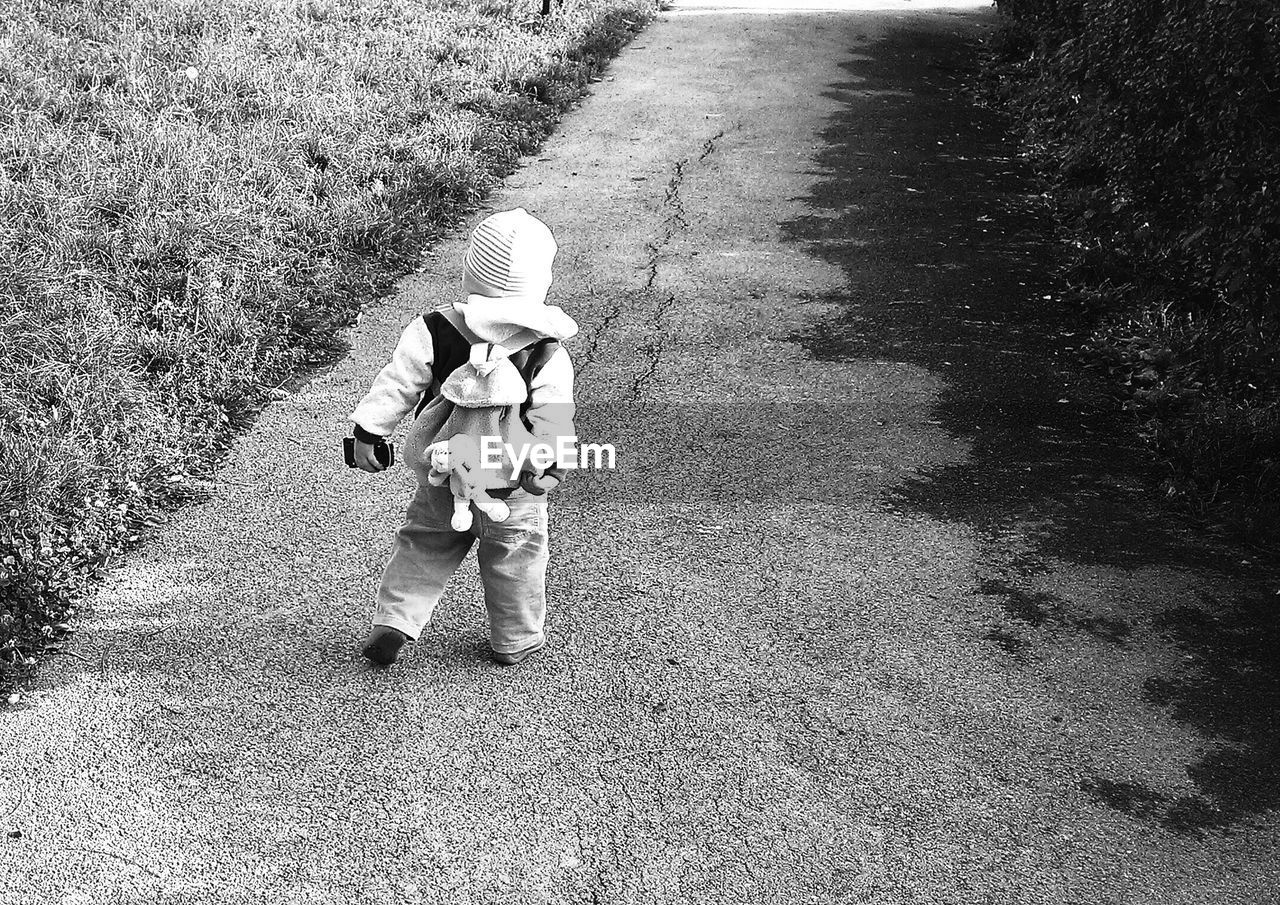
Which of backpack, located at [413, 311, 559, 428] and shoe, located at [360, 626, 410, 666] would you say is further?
shoe, located at [360, 626, 410, 666]

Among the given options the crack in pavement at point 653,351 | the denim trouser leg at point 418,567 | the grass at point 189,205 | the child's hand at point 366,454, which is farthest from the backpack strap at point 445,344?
the crack in pavement at point 653,351

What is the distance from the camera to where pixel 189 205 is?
658 cm

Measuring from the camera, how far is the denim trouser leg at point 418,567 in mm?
3633

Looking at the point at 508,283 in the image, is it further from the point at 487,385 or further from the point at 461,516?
the point at 461,516

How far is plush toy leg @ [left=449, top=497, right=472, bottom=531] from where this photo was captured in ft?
11.3

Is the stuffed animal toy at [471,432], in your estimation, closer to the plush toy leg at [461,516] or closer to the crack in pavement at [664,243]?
the plush toy leg at [461,516]

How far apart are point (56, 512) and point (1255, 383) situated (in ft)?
15.8

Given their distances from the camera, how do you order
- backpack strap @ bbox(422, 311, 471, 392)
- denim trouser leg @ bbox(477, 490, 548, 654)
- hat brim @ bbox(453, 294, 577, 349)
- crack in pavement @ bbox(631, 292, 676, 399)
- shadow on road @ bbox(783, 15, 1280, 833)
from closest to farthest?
hat brim @ bbox(453, 294, 577, 349)
backpack strap @ bbox(422, 311, 471, 392)
denim trouser leg @ bbox(477, 490, 548, 654)
shadow on road @ bbox(783, 15, 1280, 833)
crack in pavement @ bbox(631, 292, 676, 399)

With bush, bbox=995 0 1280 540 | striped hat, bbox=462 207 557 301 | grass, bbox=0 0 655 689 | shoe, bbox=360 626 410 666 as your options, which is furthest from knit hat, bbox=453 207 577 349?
bush, bbox=995 0 1280 540

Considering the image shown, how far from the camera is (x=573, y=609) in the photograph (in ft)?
13.3

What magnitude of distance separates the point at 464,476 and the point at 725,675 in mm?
1030

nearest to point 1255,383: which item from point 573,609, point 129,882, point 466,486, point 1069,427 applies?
point 1069,427

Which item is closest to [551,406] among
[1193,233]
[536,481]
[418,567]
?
[536,481]

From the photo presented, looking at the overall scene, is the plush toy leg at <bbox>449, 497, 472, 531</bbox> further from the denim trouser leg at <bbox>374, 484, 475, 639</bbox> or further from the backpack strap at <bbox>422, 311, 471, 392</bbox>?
the backpack strap at <bbox>422, 311, 471, 392</bbox>
